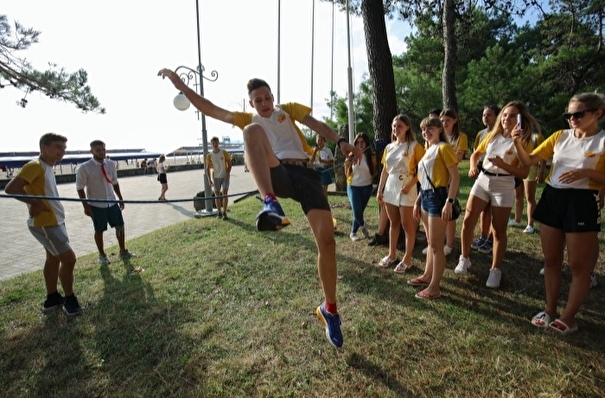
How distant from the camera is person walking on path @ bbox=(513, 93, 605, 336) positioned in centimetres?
271

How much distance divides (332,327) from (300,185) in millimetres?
Answer: 1204

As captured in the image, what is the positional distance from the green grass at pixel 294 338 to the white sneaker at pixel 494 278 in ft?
0.32

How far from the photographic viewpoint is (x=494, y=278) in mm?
3875

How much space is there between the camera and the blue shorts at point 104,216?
600 cm

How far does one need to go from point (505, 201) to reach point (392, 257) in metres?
1.56

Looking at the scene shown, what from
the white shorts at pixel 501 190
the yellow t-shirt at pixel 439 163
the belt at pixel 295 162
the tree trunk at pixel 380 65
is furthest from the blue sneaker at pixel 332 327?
the tree trunk at pixel 380 65

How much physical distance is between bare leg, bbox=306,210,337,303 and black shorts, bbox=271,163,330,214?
7cm

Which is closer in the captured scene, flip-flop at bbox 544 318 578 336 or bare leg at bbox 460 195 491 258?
flip-flop at bbox 544 318 578 336

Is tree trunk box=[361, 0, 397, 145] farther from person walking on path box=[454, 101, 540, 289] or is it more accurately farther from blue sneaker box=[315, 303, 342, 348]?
blue sneaker box=[315, 303, 342, 348]

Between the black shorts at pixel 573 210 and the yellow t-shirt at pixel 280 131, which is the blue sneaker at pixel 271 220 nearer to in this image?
the yellow t-shirt at pixel 280 131

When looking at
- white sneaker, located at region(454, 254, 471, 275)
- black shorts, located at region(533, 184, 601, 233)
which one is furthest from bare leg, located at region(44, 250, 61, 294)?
black shorts, located at region(533, 184, 601, 233)

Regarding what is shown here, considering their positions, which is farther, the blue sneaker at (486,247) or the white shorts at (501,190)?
the blue sneaker at (486,247)

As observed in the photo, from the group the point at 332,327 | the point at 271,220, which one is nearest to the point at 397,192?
the point at 332,327

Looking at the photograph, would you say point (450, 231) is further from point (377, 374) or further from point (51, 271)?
point (51, 271)
